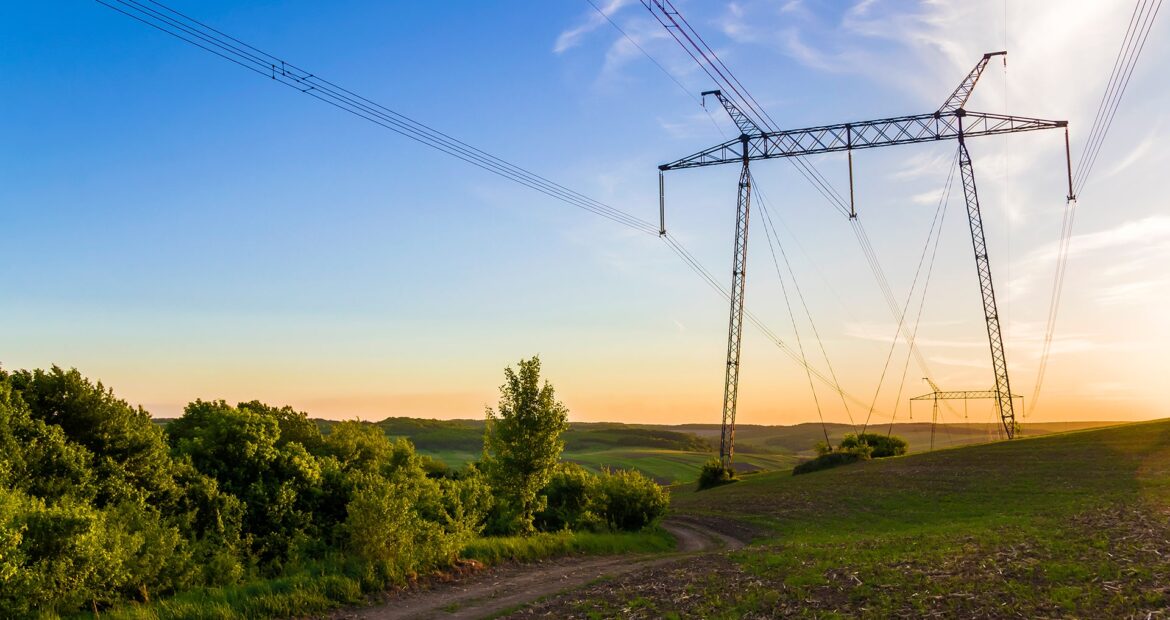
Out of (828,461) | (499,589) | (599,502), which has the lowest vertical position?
(499,589)

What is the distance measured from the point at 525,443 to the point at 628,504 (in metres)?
8.90

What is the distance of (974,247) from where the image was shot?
78.2 metres

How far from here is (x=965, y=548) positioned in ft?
81.6

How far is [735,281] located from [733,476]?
24.3 m

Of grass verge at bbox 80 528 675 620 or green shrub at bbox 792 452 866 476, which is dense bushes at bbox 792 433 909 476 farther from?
grass verge at bbox 80 528 675 620

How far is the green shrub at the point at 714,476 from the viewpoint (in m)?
82.2

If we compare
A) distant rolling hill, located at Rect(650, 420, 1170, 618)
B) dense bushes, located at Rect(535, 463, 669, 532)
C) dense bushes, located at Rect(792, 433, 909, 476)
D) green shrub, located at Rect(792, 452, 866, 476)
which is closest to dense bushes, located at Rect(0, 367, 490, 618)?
dense bushes, located at Rect(535, 463, 669, 532)

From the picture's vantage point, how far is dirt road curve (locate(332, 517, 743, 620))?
2167 centimetres

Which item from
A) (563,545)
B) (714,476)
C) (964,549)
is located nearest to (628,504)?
(563,545)

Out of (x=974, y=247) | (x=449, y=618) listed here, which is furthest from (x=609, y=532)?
(x=974, y=247)

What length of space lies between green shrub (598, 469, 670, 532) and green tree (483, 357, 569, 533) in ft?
18.2

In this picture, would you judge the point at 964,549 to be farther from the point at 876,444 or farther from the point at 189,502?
the point at 876,444

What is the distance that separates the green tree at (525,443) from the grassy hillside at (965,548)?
12181mm

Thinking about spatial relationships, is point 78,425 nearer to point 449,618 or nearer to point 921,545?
point 449,618
